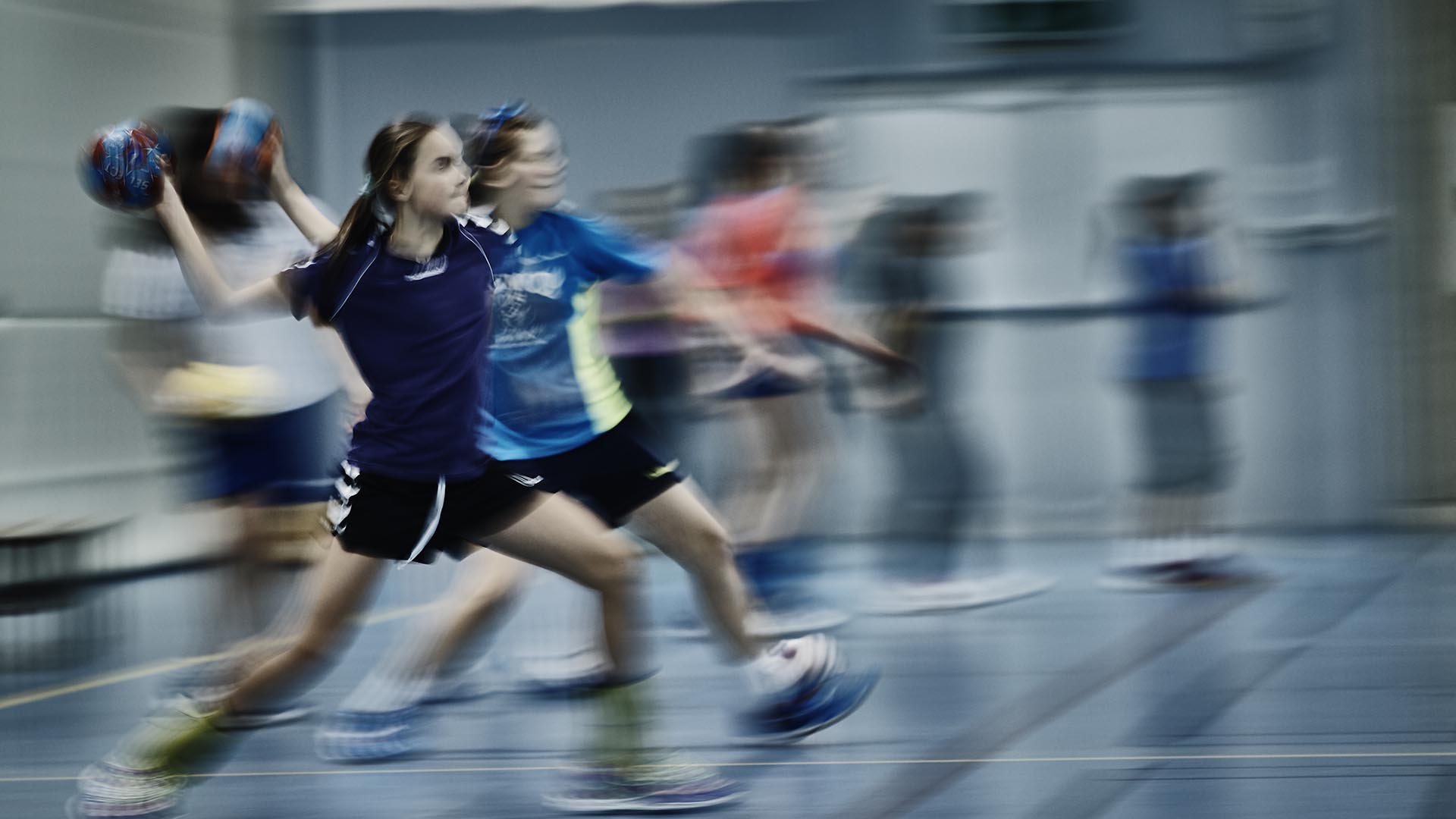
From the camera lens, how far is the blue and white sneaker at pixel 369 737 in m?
5.65

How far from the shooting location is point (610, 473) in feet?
17.0

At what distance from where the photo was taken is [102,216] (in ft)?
37.2

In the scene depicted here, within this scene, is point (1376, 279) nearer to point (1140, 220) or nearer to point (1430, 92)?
point (1430, 92)

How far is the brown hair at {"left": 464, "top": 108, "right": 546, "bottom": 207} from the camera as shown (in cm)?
520

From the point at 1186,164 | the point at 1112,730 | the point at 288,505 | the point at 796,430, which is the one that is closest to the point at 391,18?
the point at 1186,164

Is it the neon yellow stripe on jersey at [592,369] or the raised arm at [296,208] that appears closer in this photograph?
the raised arm at [296,208]

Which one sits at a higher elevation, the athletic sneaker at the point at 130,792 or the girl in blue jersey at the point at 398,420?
the girl in blue jersey at the point at 398,420

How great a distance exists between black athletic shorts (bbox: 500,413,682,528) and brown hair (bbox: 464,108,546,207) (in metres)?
0.63

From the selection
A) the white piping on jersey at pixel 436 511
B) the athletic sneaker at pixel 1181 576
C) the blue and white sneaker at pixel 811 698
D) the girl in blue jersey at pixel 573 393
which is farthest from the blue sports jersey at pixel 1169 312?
the white piping on jersey at pixel 436 511

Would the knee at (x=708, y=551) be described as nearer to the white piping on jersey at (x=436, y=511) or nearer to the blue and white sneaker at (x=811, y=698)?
the blue and white sneaker at (x=811, y=698)

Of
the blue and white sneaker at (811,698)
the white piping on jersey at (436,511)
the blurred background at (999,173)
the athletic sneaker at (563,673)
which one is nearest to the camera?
the white piping on jersey at (436,511)

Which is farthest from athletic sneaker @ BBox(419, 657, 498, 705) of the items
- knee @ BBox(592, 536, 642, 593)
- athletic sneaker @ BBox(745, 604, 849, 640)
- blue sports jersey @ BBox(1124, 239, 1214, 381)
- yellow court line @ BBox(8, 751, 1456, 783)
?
blue sports jersey @ BBox(1124, 239, 1214, 381)

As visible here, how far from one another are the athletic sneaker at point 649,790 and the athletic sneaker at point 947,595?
3805 mm

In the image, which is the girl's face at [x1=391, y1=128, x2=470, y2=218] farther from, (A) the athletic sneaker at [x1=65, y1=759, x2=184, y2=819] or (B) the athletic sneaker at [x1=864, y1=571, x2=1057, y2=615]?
(B) the athletic sneaker at [x1=864, y1=571, x2=1057, y2=615]
